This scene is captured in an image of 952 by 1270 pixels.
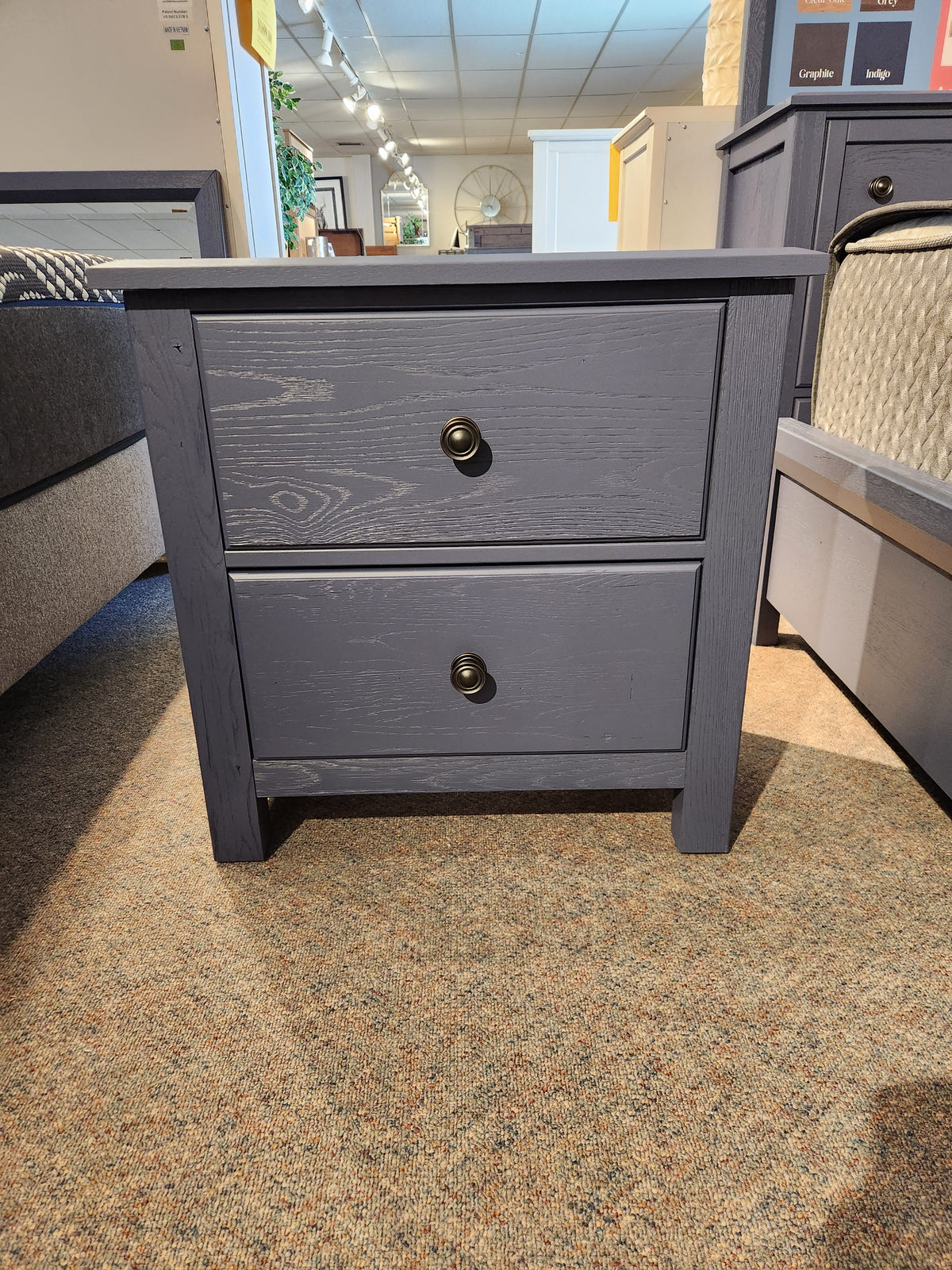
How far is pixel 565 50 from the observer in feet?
19.0

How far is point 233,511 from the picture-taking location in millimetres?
724

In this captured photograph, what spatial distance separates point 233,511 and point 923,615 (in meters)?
0.71

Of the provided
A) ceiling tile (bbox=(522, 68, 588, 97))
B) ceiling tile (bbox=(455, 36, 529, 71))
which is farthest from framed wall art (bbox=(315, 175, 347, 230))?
ceiling tile (bbox=(455, 36, 529, 71))

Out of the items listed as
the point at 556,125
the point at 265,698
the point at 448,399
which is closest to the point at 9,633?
the point at 265,698

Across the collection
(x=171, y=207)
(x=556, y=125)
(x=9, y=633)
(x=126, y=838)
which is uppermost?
(x=556, y=125)

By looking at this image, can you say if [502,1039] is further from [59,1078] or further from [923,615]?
[923,615]

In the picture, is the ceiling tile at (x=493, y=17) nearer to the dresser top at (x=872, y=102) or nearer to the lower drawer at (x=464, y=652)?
the dresser top at (x=872, y=102)

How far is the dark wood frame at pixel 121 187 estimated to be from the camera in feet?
3.69

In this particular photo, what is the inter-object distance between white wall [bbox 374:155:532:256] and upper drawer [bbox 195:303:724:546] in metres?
10.4

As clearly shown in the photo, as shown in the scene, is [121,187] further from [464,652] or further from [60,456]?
[464,652]

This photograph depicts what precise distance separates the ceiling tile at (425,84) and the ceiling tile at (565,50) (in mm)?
758

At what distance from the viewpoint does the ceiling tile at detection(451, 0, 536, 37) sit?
489 cm

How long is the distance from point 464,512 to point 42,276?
2.87ft

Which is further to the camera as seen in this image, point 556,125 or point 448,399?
point 556,125
